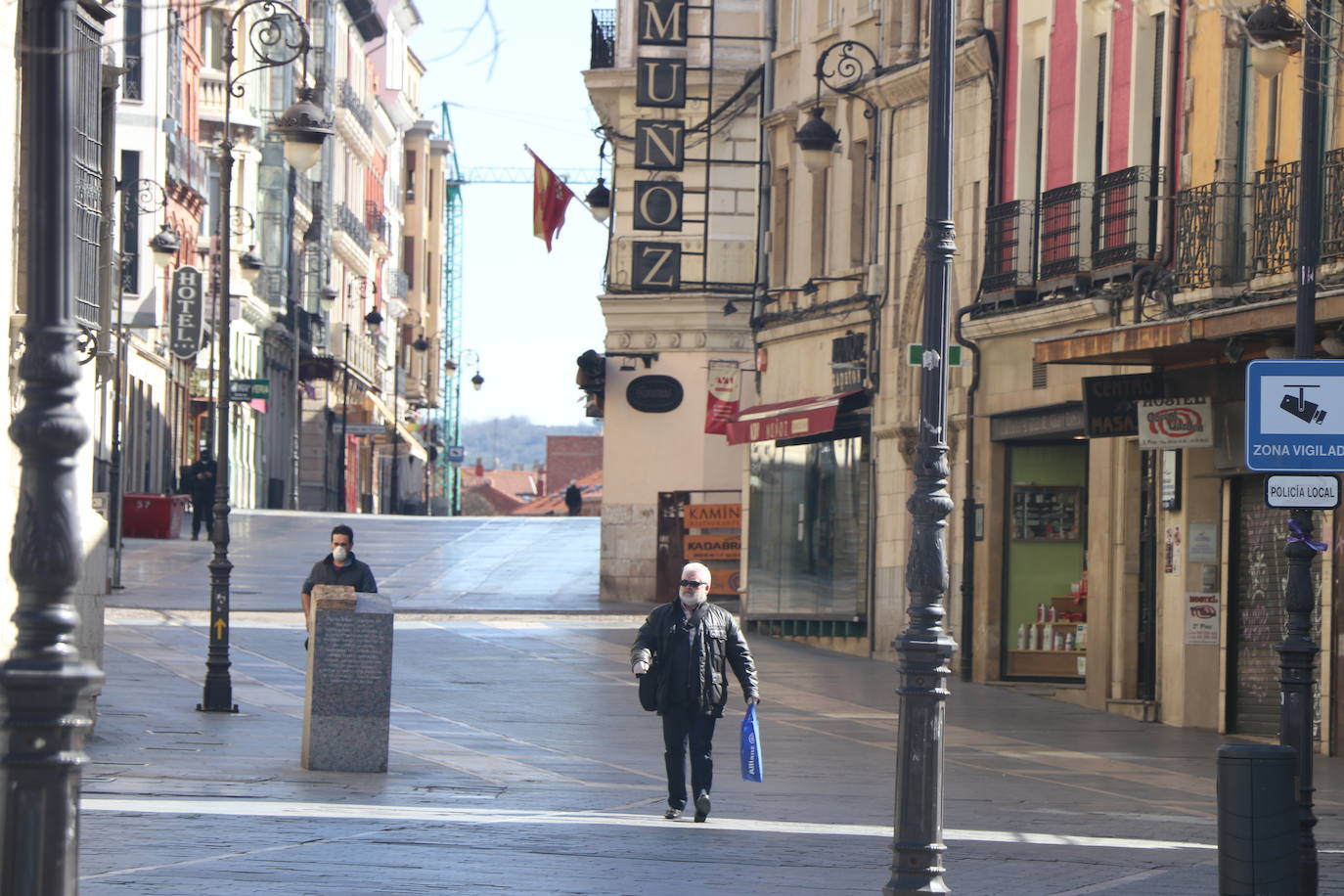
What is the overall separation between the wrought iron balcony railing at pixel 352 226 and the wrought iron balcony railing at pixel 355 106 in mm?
3579

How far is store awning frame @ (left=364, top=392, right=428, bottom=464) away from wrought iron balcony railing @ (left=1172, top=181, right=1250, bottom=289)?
74.7 metres

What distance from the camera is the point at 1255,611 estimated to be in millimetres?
23266

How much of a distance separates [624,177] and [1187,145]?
69.5 ft

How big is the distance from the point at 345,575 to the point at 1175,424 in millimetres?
8512

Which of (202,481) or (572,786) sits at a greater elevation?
(202,481)

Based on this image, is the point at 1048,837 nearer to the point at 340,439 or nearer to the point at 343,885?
the point at 343,885

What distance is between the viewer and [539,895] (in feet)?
38.1

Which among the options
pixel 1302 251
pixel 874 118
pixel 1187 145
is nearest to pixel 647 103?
pixel 874 118

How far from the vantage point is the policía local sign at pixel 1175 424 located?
23.4m

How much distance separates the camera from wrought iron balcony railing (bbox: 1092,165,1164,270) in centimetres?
2483

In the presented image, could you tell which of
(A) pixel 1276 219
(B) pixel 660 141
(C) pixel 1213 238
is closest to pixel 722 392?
(B) pixel 660 141

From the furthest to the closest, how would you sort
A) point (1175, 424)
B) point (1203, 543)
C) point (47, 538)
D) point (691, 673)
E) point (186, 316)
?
point (186, 316) < point (1203, 543) < point (1175, 424) < point (691, 673) < point (47, 538)

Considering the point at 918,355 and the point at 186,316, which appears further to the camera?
the point at 186,316

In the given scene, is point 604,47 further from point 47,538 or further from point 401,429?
point 401,429
